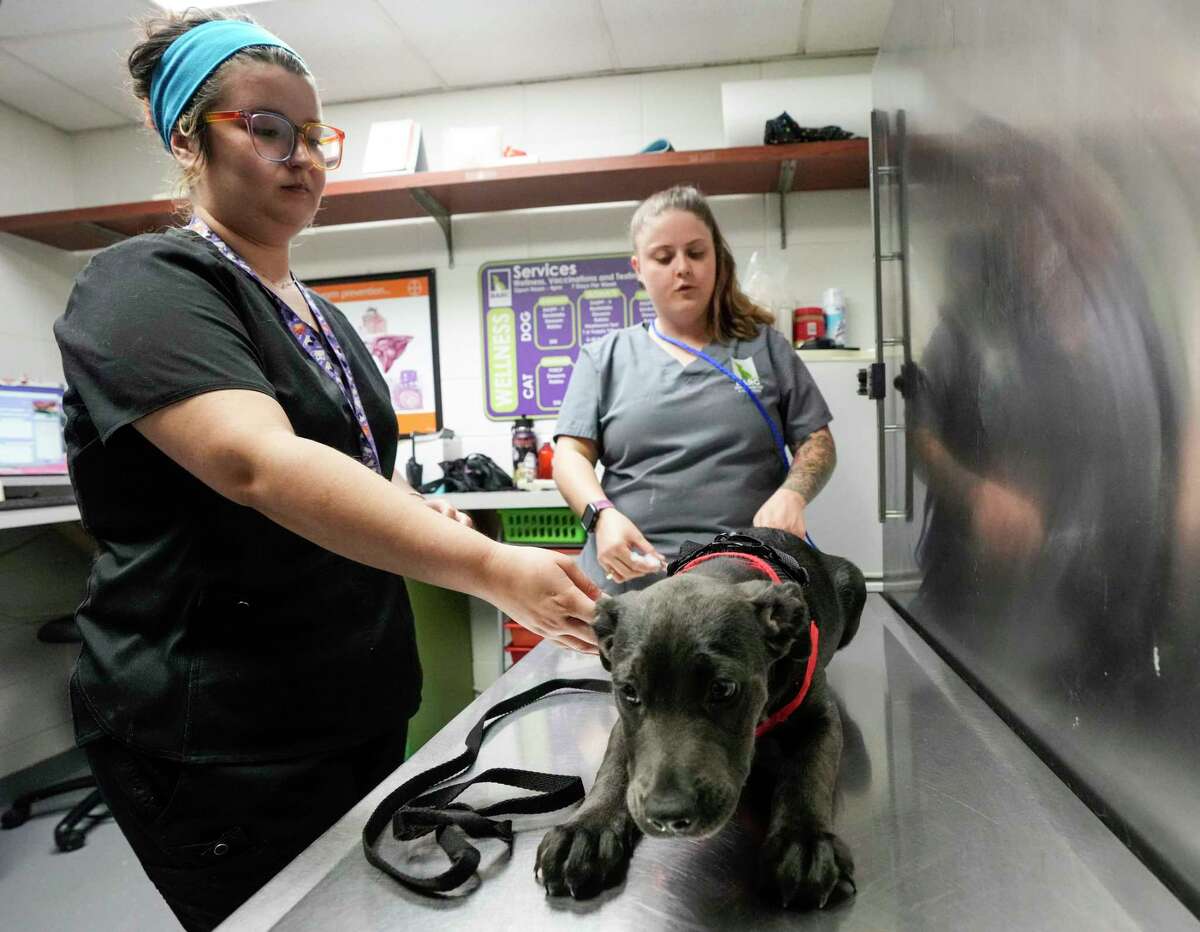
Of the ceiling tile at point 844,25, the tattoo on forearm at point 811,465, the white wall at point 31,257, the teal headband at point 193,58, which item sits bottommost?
the tattoo on forearm at point 811,465

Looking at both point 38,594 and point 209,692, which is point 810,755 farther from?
point 38,594

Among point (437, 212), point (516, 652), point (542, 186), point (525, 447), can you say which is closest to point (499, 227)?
point (437, 212)

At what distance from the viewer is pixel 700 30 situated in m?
2.88

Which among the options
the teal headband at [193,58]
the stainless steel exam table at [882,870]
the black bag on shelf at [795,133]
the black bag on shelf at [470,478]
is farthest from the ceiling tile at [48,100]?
the stainless steel exam table at [882,870]

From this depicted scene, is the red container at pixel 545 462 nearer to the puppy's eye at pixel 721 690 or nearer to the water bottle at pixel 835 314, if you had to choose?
the water bottle at pixel 835 314

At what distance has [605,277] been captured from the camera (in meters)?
3.23

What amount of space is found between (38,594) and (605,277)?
2.85 metres

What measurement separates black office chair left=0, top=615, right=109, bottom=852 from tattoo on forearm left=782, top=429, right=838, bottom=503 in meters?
2.17

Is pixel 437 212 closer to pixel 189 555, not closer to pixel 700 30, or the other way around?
pixel 700 30

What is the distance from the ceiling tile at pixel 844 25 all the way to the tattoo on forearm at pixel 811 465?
6.70ft

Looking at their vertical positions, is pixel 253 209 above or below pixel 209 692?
above

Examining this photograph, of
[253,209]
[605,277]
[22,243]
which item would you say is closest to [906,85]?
[253,209]

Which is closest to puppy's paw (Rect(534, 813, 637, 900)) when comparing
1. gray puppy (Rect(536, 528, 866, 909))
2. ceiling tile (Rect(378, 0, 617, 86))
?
gray puppy (Rect(536, 528, 866, 909))

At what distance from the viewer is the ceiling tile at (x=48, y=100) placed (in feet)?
9.98
